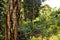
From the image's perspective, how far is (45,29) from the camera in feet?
34.1

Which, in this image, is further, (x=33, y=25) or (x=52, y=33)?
(x=33, y=25)

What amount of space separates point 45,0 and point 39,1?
1229 millimetres

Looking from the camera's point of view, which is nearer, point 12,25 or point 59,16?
point 12,25

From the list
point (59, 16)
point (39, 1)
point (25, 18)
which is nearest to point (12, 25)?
point (59, 16)

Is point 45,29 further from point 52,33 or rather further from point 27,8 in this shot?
point 27,8

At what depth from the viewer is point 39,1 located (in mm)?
15469

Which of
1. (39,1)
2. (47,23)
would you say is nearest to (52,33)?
(47,23)

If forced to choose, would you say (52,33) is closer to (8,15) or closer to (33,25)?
(33,25)

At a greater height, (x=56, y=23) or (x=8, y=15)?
(x=8, y=15)

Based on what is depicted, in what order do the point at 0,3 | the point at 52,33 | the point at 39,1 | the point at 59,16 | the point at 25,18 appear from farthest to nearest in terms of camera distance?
the point at 39,1
the point at 25,18
the point at 59,16
the point at 52,33
the point at 0,3

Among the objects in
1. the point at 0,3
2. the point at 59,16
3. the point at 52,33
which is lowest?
the point at 52,33

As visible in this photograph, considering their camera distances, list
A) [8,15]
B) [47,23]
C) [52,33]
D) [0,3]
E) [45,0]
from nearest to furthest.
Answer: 1. [8,15]
2. [0,3]
3. [52,33]
4. [47,23]
5. [45,0]

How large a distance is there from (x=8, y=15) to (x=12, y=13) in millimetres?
45

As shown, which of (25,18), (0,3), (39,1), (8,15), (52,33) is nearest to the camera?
(8,15)
